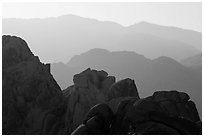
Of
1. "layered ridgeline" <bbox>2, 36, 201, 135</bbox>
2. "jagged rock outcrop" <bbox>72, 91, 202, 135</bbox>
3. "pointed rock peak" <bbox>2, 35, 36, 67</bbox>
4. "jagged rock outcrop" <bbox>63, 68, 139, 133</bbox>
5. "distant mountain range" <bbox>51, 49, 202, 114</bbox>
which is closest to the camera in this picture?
"jagged rock outcrop" <bbox>72, 91, 202, 135</bbox>

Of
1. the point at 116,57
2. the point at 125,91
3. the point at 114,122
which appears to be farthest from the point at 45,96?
the point at 116,57

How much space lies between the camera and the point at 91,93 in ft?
127

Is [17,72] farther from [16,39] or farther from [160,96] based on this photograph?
[160,96]

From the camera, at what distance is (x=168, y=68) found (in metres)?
136

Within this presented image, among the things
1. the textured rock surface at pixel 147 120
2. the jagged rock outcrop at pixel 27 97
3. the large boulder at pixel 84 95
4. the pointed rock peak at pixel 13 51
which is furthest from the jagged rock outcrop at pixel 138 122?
the pointed rock peak at pixel 13 51

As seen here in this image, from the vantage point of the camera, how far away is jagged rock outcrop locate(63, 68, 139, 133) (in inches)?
1417

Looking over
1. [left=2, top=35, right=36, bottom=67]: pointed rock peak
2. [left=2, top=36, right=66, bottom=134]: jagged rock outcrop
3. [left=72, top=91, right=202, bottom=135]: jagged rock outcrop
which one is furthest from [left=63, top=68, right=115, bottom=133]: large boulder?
[left=72, top=91, right=202, bottom=135]: jagged rock outcrop

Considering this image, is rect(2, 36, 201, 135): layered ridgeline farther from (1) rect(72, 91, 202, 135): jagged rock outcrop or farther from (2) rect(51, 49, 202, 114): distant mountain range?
(2) rect(51, 49, 202, 114): distant mountain range

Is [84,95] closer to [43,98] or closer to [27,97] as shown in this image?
[43,98]

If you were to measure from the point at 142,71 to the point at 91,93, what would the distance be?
103 m

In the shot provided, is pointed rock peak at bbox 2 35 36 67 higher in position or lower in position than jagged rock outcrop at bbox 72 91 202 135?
higher

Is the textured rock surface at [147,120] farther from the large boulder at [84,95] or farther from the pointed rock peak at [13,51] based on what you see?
the pointed rock peak at [13,51]

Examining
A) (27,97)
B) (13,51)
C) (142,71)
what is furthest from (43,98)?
(142,71)

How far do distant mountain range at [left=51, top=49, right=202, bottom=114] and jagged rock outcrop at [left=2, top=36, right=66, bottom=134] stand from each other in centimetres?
8575
